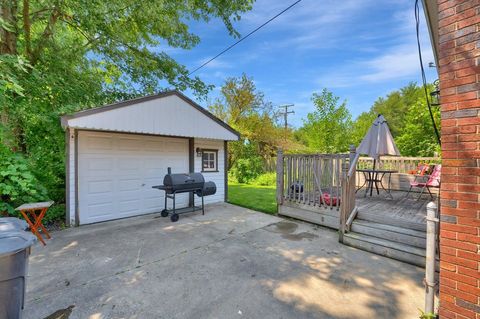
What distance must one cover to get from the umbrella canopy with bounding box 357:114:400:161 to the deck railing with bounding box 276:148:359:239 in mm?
1024

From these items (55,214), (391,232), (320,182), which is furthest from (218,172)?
(391,232)

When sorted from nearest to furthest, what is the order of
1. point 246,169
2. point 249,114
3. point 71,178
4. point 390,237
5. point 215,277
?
point 215,277
point 390,237
point 71,178
point 246,169
point 249,114

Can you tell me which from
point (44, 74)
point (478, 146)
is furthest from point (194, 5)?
point (478, 146)

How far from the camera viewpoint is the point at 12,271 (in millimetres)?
1852

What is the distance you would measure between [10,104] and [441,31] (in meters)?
6.87

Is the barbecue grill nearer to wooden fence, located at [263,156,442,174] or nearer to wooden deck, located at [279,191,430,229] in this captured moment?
wooden deck, located at [279,191,430,229]

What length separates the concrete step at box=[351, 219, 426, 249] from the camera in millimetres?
3572

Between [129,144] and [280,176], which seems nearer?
[280,176]

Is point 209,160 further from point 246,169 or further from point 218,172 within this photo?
point 246,169

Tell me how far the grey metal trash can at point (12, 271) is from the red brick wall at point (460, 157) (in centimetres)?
350

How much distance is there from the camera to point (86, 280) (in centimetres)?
297

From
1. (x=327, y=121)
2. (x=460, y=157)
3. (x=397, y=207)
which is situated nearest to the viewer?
(x=460, y=157)

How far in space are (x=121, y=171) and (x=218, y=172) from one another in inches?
125

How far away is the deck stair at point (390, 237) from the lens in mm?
3500
